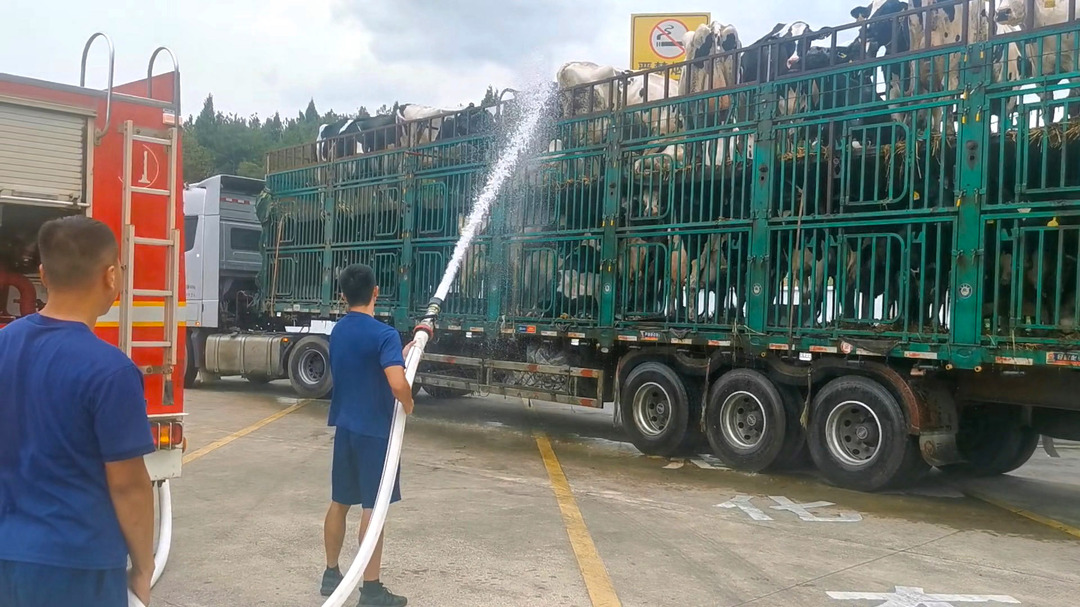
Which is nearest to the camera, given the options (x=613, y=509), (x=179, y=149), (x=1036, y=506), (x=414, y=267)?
(x=179, y=149)

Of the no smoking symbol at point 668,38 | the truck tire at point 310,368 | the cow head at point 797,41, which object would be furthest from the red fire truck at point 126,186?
the no smoking symbol at point 668,38

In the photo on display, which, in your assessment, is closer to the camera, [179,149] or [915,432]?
[179,149]

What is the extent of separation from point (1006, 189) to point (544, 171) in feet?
17.6

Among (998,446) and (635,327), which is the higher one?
(635,327)

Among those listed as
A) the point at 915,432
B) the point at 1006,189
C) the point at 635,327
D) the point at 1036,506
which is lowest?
the point at 1036,506

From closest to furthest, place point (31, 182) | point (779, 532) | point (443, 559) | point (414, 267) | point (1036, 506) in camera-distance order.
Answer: point (31, 182), point (443, 559), point (779, 532), point (1036, 506), point (414, 267)

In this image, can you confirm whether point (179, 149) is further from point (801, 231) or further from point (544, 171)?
point (544, 171)

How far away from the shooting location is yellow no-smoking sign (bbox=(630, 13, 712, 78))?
18.7 metres

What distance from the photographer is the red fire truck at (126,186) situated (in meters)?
4.64

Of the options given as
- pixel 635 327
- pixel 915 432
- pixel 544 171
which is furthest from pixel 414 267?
pixel 915 432

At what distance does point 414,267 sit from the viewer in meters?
12.7

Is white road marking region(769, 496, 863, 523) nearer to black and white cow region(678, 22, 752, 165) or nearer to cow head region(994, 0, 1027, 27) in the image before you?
black and white cow region(678, 22, 752, 165)

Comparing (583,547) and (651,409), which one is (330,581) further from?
(651,409)

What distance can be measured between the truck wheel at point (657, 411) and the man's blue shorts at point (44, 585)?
296 inches
